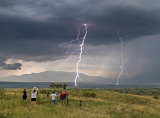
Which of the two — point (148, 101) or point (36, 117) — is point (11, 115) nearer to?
point (36, 117)

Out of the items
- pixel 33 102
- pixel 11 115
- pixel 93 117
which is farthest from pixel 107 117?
pixel 33 102

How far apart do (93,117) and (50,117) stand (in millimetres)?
3433

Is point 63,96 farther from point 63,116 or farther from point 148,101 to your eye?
point 148,101

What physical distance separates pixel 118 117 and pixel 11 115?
9204mm


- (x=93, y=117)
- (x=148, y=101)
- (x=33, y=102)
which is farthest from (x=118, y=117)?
(x=148, y=101)

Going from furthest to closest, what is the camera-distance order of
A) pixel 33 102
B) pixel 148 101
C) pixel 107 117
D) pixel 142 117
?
1. pixel 148 101
2. pixel 33 102
3. pixel 142 117
4. pixel 107 117

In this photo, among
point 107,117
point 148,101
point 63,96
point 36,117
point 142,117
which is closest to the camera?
point 36,117

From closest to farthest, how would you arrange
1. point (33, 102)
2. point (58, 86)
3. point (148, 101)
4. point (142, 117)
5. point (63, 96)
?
point (142, 117)
point (33, 102)
point (63, 96)
point (148, 101)
point (58, 86)

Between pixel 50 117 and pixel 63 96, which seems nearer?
pixel 50 117

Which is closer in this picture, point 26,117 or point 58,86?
point 26,117

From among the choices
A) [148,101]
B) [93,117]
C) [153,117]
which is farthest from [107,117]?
[148,101]

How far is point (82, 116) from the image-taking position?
68.3 ft

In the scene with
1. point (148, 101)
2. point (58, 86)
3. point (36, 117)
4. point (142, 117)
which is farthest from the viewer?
point (58, 86)

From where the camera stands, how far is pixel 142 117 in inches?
947
